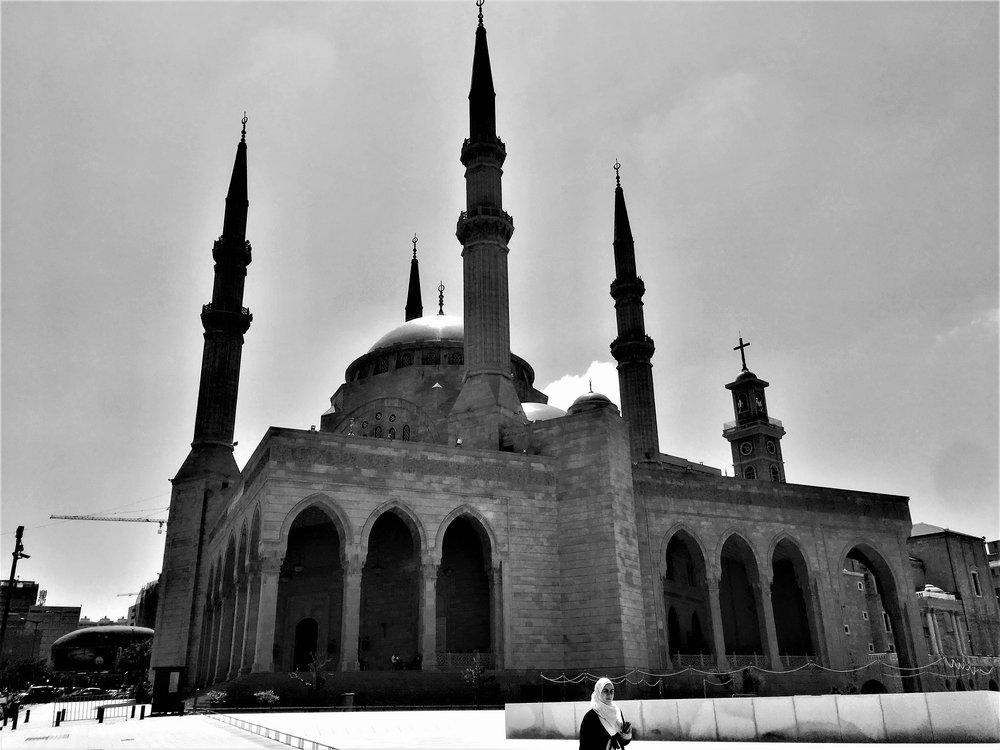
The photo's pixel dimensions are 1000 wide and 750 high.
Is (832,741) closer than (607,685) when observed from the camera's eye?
No

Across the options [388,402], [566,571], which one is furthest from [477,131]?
[566,571]

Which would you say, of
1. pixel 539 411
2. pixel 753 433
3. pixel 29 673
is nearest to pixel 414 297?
pixel 539 411

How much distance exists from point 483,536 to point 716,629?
850cm

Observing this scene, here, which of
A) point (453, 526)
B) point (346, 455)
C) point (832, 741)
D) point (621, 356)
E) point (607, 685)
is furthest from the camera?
point (621, 356)

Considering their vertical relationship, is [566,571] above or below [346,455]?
below

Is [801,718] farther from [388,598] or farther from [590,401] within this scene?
[590,401]

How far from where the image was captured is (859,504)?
31.0 meters

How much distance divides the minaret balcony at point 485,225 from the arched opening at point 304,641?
47.0 ft

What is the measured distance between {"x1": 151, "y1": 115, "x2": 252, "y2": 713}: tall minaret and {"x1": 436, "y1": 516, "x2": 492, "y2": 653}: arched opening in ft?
33.5

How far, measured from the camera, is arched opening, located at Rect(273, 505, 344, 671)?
2547cm

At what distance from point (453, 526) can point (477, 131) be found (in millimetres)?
15157

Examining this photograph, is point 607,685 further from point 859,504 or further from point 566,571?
point 859,504

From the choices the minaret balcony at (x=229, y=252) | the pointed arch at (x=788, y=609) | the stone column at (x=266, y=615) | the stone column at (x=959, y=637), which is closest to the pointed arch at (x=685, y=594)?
the pointed arch at (x=788, y=609)

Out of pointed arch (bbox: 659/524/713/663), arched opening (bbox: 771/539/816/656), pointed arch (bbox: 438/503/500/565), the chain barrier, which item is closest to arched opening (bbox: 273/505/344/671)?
pointed arch (bbox: 438/503/500/565)
